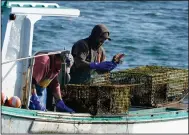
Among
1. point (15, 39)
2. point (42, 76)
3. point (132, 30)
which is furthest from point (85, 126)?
point (132, 30)

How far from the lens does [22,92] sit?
11.0 m

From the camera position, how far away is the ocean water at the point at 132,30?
1015 inches

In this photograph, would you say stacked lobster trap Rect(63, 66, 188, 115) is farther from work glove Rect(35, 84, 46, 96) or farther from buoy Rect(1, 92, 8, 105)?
buoy Rect(1, 92, 8, 105)

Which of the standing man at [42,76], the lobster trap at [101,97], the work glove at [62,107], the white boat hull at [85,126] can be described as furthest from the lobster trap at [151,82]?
the standing man at [42,76]

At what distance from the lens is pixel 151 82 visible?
498 inches

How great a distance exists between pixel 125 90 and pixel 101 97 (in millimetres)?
370

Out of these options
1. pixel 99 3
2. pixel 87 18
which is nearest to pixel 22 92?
pixel 87 18

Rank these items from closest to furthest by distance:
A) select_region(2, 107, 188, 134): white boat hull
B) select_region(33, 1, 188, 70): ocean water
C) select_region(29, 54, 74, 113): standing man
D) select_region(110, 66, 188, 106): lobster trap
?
1. select_region(2, 107, 188, 134): white boat hull
2. select_region(29, 54, 74, 113): standing man
3. select_region(110, 66, 188, 106): lobster trap
4. select_region(33, 1, 188, 70): ocean water

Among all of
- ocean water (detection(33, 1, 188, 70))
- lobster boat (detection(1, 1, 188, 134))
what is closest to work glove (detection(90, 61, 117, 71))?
lobster boat (detection(1, 1, 188, 134))

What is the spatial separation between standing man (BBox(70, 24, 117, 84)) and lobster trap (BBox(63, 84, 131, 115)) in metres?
0.37

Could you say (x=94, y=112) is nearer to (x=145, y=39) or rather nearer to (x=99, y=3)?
(x=145, y=39)

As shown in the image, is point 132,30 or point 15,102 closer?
point 15,102

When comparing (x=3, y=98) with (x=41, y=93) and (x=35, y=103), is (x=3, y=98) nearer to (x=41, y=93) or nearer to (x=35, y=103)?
(x=35, y=103)

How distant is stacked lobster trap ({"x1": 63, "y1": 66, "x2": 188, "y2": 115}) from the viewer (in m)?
11.6
